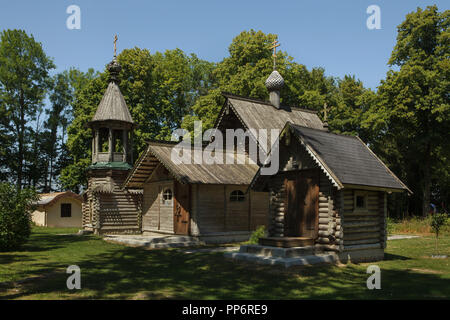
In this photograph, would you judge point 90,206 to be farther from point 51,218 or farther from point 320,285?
point 320,285

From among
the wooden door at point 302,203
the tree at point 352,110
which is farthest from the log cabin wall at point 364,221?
the tree at point 352,110

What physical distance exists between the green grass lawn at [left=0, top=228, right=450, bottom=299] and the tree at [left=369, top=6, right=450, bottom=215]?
19.2m

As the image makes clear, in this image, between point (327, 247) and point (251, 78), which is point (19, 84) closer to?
point (251, 78)

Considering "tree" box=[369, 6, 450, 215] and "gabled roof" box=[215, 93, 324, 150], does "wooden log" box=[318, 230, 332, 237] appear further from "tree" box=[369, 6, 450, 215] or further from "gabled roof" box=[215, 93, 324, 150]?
"tree" box=[369, 6, 450, 215]

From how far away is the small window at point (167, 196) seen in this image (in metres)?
23.0

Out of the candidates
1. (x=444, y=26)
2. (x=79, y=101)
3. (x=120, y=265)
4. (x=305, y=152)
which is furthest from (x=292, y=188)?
(x=79, y=101)

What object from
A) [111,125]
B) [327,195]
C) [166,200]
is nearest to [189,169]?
[166,200]

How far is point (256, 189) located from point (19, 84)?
1437 inches

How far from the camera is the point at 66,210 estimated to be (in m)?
39.3

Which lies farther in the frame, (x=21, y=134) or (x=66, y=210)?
(x=21, y=134)

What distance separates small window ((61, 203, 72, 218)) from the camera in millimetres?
39125

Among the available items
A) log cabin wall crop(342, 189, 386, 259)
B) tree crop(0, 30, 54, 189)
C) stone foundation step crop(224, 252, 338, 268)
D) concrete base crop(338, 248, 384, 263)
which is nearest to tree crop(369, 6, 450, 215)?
log cabin wall crop(342, 189, 386, 259)

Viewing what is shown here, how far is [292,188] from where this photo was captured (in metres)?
16.3

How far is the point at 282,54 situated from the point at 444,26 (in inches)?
559
